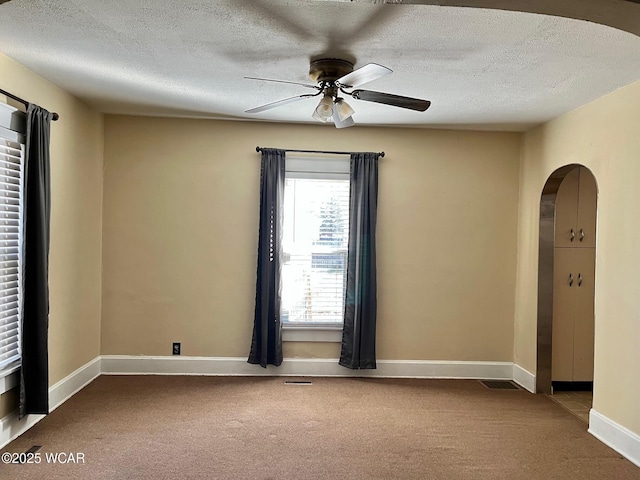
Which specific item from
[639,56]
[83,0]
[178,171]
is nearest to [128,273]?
[178,171]

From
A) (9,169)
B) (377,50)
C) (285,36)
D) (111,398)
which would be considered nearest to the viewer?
(285,36)

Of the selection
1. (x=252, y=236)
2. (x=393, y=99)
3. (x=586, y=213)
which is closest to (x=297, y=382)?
(x=252, y=236)

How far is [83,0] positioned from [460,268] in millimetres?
3833

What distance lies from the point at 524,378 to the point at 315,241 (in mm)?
2303

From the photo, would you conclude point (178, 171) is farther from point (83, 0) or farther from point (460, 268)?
point (460, 268)

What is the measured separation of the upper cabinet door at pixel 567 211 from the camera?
454 centimetres

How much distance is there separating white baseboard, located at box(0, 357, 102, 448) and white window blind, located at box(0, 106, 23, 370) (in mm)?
391

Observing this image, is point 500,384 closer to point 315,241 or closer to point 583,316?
point 583,316

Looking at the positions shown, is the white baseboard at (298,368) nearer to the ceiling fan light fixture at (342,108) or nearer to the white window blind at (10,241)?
the white window blind at (10,241)

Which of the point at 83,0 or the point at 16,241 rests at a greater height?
the point at 83,0

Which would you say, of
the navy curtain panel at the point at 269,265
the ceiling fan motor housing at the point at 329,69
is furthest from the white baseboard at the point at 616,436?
the ceiling fan motor housing at the point at 329,69

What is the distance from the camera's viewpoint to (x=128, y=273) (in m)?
4.75

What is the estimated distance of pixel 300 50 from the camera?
2871 millimetres

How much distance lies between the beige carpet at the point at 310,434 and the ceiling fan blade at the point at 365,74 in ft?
7.24
